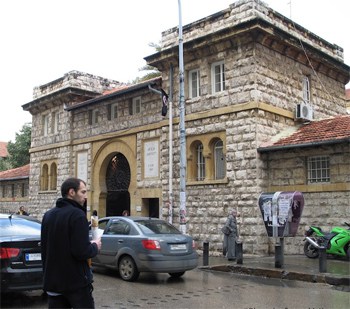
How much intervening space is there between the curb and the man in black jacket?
7.79 metres

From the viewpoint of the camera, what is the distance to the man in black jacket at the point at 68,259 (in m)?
4.17

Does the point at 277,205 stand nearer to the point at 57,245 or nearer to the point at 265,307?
the point at 265,307

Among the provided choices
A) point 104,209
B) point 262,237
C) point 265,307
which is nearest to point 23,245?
point 265,307

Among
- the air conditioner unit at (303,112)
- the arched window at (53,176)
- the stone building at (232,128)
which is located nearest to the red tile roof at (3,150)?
the arched window at (53,176)

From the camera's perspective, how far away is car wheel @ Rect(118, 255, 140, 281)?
10695 mm

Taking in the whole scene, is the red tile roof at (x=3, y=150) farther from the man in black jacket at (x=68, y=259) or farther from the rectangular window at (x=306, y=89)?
the man in black jacket at (x=68, y=259)

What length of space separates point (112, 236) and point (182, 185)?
13.0ft

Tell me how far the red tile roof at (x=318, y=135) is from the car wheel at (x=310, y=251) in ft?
10.3

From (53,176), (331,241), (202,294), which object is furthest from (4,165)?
(202,294)

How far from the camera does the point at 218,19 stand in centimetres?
1731

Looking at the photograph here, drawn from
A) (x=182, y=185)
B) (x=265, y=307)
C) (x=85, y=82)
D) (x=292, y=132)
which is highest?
(x=85, y=82)

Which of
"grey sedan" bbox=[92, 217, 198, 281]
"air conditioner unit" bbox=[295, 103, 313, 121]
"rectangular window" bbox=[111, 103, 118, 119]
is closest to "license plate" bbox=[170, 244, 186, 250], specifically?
"grey sedan" bbox=[92, 217, 198, 281]

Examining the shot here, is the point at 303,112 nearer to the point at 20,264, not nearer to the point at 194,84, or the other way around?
the point at 194,84

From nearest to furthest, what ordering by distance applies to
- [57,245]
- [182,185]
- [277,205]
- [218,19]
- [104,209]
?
[57,245]
[277,205]
[182,185]
[218,19]
[104,209]
